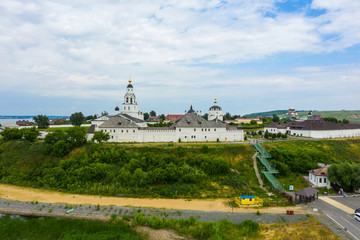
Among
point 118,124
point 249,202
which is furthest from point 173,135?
point 249,202

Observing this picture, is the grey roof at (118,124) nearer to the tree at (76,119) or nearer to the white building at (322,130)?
the tree at (76,119)

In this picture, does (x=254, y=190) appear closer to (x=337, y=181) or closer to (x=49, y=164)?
(x=337, y=181)

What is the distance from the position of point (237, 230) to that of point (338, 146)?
125ft

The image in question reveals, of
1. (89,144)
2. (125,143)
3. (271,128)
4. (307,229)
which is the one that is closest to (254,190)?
(307,229)

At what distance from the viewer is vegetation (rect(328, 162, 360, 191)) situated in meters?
28.6

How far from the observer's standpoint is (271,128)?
6341 centimetres

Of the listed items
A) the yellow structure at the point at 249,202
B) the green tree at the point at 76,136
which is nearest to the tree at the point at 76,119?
the green tree at the point at 76,136

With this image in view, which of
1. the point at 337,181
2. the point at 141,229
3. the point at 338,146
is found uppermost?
the point at 338,146

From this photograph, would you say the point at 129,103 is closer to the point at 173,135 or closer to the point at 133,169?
the point at 173,135

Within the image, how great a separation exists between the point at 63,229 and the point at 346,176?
3428 centimetres

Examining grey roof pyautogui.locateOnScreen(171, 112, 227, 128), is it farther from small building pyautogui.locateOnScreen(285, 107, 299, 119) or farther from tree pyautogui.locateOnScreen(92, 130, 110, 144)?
small building pyautogui.locateOnScreen(285, 107, 299, 119)

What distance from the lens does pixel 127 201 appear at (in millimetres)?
28141

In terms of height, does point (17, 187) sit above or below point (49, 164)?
below

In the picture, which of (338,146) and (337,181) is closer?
(337,181)
